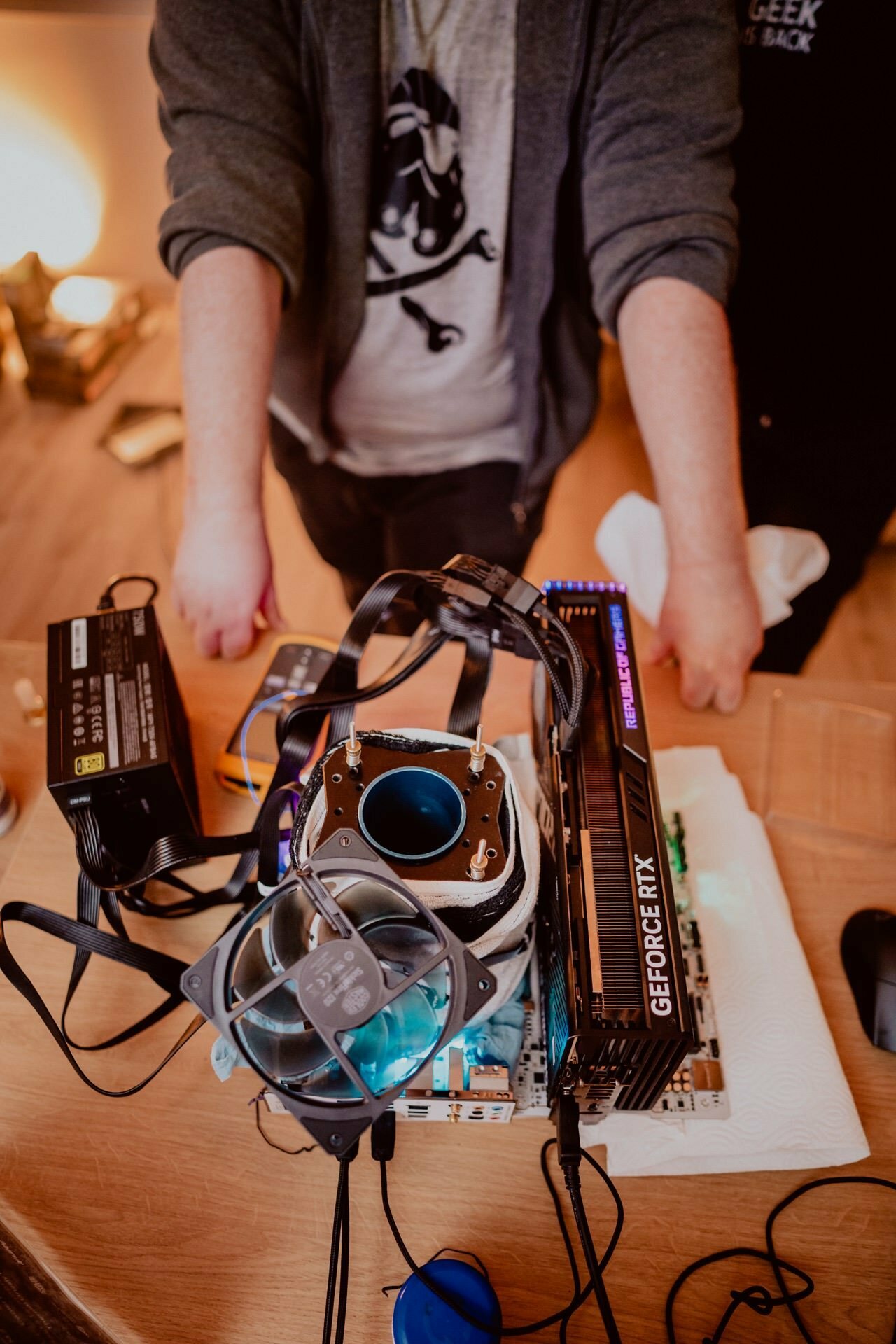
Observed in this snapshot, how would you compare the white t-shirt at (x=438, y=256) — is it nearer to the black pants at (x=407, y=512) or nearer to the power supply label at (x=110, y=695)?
the black pants at (x=407, y=512)

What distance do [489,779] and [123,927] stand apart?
0.37 meters

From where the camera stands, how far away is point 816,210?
3.37ft

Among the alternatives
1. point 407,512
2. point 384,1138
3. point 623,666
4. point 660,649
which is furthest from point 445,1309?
point 407,512

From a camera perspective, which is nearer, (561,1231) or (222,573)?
(561,1231)

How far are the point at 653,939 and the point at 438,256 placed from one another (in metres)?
0.83

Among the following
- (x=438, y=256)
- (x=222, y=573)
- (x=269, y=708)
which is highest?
(x=438, y=256)

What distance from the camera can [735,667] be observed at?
86 cm

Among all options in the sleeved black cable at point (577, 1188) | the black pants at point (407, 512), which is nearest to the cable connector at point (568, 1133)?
the sleeved black cable at point (577, 1188)

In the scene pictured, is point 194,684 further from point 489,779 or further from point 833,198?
point 833,198

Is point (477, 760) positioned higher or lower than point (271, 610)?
higher

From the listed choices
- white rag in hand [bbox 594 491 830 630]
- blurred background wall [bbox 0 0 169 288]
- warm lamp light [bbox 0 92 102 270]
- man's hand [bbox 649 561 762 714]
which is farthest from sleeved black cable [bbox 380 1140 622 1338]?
warm lamp light [bbox 0 92 102 270]

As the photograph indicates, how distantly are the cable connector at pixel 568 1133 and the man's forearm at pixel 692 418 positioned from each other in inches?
22.1

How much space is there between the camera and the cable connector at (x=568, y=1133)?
56cm

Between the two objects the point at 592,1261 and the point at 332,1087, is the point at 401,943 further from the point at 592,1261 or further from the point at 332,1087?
the point at 592,1261
